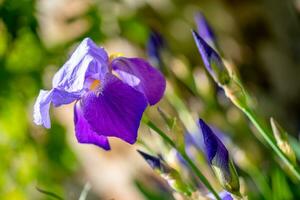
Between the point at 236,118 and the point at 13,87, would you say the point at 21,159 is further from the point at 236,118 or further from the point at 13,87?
the point at 236,118

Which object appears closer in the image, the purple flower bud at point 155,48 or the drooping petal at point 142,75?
the drooping petal at point 142,75

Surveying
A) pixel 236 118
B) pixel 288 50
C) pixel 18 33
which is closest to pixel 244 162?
pixel 236 118

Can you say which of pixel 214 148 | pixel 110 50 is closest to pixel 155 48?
pixel 214 148

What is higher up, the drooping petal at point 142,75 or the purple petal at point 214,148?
the drooping petal at point 142,75

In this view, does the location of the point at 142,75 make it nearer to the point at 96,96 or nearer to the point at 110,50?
the point at 96,96

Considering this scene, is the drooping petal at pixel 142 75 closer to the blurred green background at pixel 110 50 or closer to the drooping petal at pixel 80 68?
the drooping petal at pixel 80 68

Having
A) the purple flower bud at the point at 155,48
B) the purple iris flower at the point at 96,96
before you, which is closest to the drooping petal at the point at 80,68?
the purple iris flower at the point at 96,96

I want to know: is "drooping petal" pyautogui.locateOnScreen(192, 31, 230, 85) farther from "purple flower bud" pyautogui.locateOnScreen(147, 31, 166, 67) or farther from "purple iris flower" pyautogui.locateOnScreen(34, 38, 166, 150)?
"purple flower bud" pyautogui.locateOnScreen(147, 31, 166, 67)
